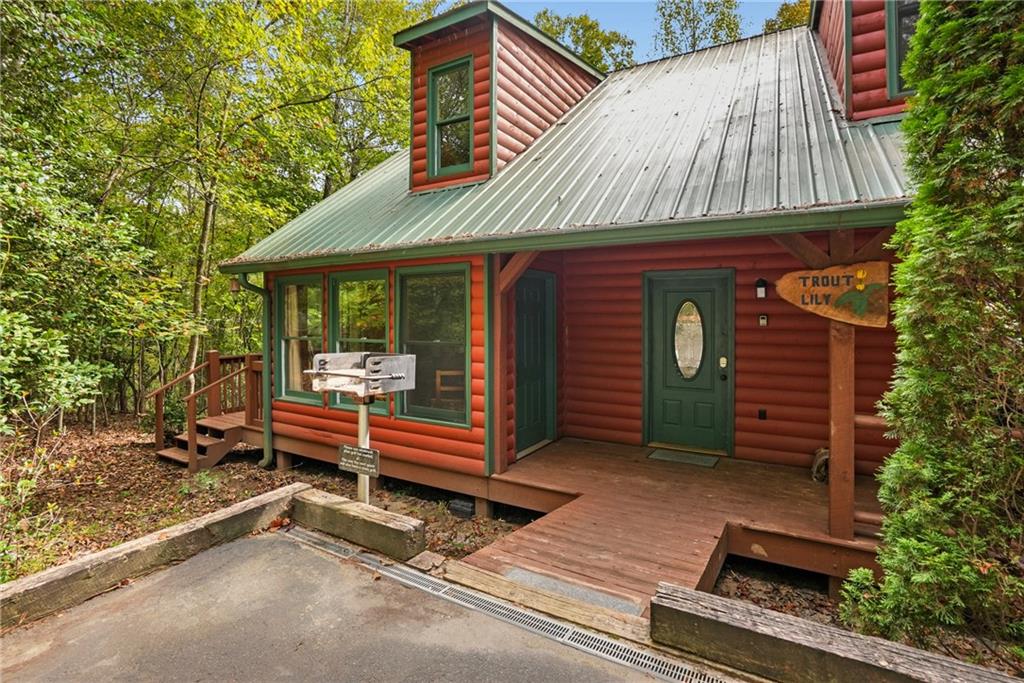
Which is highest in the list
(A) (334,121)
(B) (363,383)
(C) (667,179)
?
(A) (334,121)

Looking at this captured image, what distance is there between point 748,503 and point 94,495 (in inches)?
285

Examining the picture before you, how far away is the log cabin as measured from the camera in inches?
134

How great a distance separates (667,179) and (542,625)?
3.63 meters

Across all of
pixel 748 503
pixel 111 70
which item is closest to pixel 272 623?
pixel 748 503

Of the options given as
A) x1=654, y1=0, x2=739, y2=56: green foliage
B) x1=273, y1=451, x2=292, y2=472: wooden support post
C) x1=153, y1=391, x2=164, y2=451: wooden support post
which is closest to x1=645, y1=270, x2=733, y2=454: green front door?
x1=273, y1=451, x2=292, y2=472: wooden support post

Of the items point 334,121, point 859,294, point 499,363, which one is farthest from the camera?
point 334,121

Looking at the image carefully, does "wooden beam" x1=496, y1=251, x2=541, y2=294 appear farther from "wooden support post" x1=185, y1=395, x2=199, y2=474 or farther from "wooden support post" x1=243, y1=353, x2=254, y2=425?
"wooden support post" x1=185, y1=395, x2=199, y2=474

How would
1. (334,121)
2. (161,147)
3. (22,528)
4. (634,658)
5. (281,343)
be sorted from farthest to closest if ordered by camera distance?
(334,121)
(161,147)
(281,343)
(22,528)
(634,658)

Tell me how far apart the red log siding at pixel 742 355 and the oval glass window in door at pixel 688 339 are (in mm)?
418

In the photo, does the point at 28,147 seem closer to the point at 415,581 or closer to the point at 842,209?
the point at 415,581

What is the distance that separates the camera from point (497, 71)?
6047mm

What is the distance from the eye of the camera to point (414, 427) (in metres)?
5.44

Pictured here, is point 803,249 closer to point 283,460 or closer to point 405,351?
point 405,351

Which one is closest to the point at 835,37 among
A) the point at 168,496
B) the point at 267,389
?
the point at 267,389
